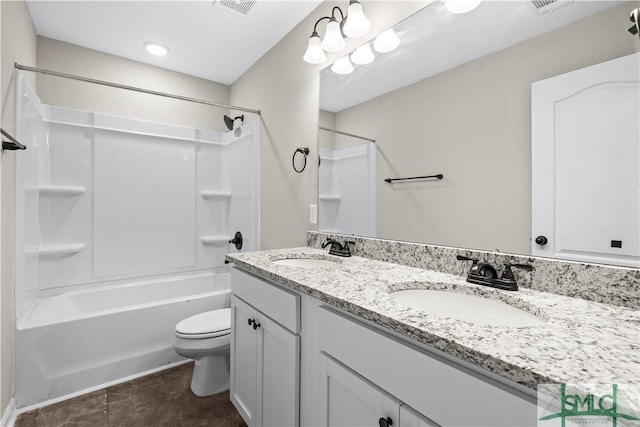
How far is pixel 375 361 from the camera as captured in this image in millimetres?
769

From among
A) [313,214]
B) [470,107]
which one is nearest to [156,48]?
[313,214]

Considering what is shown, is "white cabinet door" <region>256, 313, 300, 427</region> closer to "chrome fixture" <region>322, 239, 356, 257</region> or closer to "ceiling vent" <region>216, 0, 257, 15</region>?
"chrome fixture" <region>322, 239, 356, 257</region>

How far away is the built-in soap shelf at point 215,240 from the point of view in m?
3.08

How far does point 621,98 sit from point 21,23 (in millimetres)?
2992

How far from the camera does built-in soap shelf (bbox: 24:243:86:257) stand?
228 cm

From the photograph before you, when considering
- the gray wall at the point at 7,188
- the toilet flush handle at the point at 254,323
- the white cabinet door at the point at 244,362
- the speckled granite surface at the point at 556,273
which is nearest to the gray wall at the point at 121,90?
the gray wall at the point at 7,188

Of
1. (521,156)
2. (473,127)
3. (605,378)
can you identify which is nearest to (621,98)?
(521,156)

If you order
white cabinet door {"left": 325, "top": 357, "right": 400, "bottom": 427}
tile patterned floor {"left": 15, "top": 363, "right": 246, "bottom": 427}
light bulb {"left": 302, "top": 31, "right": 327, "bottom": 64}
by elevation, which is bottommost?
tile patterned floor {"left": 15, "top": 363, "right": 246, "bottom": 427}

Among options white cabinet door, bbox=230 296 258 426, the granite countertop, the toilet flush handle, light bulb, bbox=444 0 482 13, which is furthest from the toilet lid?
light bulb, bbox=444 0 482 13

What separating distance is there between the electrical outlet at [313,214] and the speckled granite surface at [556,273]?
28.3 inches

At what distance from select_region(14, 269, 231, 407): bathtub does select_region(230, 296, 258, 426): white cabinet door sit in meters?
0.83

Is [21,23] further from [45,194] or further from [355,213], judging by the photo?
[355,213]

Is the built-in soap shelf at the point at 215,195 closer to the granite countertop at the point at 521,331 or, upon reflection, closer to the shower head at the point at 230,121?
the shower head at the point at 230,121

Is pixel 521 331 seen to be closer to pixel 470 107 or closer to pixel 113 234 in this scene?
pixel 470 107
